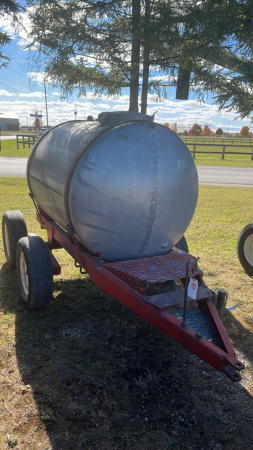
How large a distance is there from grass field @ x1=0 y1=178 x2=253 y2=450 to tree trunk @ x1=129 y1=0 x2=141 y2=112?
16.2ft

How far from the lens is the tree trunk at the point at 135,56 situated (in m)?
6.78

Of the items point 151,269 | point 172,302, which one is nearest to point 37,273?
point 151,269

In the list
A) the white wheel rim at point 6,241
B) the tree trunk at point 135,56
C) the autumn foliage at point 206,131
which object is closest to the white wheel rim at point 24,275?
the white wheel rim at point 6,241

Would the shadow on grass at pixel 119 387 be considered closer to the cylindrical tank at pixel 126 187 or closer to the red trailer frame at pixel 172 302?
the red trailer frame at pixel 172 302

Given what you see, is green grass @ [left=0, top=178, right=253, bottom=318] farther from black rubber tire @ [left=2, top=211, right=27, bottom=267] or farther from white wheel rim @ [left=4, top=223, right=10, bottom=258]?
black rubber tire @ [left=2, top=211, right=27, bottom=267]

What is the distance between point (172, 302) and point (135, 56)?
20.4 ft

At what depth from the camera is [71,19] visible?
6984 mm

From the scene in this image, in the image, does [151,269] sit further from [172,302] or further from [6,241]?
[6,241]

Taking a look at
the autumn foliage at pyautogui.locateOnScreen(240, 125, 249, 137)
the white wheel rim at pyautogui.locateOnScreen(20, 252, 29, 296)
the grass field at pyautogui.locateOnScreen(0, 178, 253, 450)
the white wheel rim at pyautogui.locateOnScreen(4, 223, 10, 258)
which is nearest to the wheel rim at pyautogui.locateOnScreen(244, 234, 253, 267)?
the grass field at pyautogui.locateOnScreen(0, 178, 253, 450)

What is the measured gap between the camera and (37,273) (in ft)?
13.4

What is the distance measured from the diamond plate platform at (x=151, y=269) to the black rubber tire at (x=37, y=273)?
1.00 meters

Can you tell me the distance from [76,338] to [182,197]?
1.94m

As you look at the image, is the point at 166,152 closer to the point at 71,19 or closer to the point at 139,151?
the point at 139,151

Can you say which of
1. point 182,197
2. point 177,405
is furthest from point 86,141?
point 177,405
